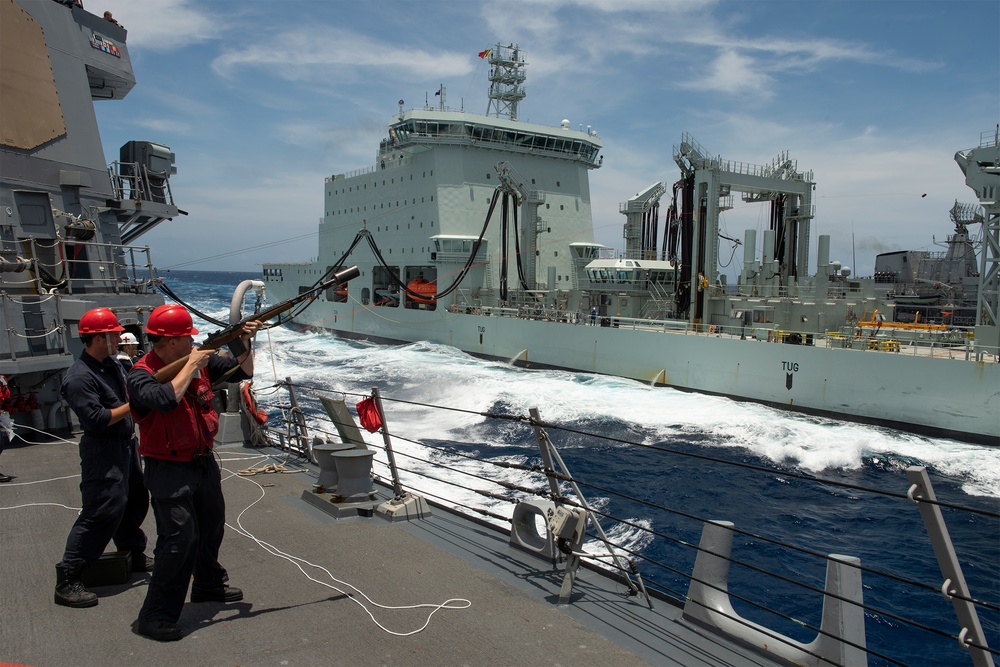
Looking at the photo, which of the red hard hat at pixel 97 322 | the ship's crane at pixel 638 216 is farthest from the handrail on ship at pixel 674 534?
the ship's crane at pixel 638 216

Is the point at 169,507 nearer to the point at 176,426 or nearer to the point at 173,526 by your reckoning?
the point at 173,526

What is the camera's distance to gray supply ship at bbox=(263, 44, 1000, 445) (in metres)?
13.9

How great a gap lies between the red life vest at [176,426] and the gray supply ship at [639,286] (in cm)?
1410

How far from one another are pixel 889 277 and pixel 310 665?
41188 millimetres

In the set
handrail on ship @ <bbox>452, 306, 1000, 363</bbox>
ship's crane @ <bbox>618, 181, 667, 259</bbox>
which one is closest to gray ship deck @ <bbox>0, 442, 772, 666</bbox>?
handrail on ship @ <bbox>452, 306, 1000, 363</bbox>

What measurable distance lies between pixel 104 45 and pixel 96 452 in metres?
8.41

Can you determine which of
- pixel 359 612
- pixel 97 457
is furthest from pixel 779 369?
pixel 97 457

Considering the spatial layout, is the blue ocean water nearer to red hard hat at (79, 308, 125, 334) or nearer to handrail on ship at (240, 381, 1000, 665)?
handrail on ship at (240, 381, 1000, 665)

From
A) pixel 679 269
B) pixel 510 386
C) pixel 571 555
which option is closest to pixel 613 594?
pixel 571 555

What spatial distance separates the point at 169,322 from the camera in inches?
105

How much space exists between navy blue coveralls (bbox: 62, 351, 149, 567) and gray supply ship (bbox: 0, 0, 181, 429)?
4251 millimetres

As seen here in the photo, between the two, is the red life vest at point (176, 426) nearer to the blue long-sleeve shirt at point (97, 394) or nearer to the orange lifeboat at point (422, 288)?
the blue long-sleeve shirt at point (97, 394)

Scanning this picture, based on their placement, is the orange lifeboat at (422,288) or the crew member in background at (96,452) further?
the orange lifeboat at (422,288)

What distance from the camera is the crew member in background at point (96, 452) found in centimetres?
295
